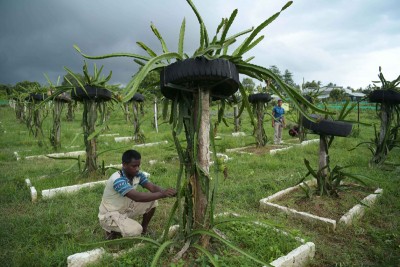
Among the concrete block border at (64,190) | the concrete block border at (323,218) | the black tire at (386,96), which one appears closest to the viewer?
the concrete block border at (323,218)

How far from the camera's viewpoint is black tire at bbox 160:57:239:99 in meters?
2.09

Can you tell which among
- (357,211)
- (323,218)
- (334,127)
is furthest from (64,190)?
(357,211)

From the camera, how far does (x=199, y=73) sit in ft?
6.84

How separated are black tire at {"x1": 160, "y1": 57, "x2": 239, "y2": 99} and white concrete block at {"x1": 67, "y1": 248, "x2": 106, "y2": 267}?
168 centimetres

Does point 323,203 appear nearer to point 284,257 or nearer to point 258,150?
point 284,257

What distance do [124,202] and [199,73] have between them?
1813mm

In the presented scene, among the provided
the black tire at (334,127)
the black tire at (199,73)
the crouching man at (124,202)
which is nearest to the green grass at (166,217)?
the crouching man at (124,202)

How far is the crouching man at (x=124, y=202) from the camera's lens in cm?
282

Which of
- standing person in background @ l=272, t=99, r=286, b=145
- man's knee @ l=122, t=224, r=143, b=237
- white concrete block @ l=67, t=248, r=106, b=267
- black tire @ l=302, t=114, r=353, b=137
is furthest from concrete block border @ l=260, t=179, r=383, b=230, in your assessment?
standing person in background @ l=272, t=99, r=286, b=145

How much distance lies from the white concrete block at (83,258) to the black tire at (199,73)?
168cm

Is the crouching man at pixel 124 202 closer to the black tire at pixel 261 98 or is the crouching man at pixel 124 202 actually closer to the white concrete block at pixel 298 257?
the white concrete block at pixel 298 257

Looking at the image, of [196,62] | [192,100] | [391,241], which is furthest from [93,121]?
[391,241]

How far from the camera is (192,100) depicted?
250 cm

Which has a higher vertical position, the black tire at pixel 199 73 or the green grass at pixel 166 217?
the black tire at pixel 199 73
